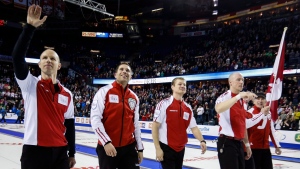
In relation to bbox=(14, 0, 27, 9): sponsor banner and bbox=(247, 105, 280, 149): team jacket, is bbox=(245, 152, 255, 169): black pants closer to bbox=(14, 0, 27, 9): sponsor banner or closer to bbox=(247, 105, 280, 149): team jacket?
bbox=(247, 105, 280, 149): team jacket

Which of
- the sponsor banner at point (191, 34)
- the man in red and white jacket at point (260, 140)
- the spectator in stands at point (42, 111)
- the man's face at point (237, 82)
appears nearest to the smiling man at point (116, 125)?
the spectator in stands at point (42, 111)

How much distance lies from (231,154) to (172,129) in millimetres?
906

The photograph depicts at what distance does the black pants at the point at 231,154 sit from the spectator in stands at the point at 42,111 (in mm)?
2181

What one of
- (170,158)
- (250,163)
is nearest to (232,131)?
(250,163)

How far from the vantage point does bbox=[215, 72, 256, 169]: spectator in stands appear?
4.31 meters

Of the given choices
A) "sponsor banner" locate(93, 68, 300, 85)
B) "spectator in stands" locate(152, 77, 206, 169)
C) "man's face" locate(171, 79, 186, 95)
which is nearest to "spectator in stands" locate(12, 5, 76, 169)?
"spectator in stands" locate(152, 77, 206, 169)

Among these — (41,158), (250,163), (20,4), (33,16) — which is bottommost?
(250,163)

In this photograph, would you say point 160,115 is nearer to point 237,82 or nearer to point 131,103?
point 131,103

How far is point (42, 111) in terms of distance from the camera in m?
3.11

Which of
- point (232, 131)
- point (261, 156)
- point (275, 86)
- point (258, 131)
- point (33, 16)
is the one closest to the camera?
point (33, 16)

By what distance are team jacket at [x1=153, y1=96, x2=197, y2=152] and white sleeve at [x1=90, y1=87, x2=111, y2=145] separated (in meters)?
1.06

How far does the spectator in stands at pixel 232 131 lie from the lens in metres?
4.31

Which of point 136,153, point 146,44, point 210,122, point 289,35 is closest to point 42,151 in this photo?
point 136,153

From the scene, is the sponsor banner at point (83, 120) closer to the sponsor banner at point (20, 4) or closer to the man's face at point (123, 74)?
the sponsor banner at point (20, 4)
